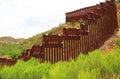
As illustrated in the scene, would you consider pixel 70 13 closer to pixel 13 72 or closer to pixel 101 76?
pixel 13 72

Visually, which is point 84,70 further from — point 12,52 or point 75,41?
point 12,52

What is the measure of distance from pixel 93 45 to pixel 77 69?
16.7 feet

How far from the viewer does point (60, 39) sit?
49.5 feet

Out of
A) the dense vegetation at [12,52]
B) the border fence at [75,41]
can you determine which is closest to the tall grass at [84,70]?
the border fence at [75,41]

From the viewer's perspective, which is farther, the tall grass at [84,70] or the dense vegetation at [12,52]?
the dense vegetation at [12,52]

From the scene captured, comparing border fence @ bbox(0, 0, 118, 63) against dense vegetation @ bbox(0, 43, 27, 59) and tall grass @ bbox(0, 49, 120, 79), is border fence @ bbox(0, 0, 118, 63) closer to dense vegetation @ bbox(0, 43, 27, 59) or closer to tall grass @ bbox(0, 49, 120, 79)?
tall grass @ bbox(0, 49, 120, 79)

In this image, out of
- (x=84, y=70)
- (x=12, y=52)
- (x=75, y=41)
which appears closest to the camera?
(x=84, y=70)

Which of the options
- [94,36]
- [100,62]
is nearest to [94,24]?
[94,36]

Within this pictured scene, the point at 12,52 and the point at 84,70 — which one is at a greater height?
the point at 84,70

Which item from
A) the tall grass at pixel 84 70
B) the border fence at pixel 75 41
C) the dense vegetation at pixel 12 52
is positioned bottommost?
the dense vegetation at pixel 12 52

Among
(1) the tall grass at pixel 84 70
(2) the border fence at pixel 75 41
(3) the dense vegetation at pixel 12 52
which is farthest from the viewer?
(3) the dense vegetation at pixel 12 52

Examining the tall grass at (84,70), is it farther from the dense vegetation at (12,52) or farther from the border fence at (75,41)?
the dense vegetation at (12,52)

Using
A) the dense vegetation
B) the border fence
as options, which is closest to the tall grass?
the border fence

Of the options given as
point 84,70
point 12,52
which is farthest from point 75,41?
point 12,52
